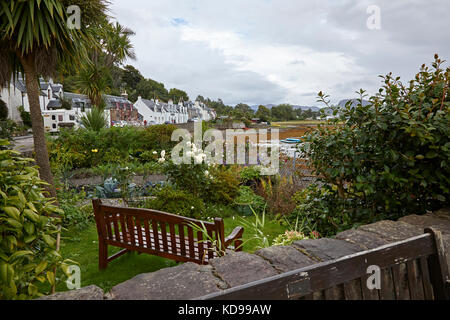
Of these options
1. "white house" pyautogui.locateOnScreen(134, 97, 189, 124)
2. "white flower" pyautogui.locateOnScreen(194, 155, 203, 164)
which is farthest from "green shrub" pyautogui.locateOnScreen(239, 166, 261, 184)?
"white house" pyautogui.locateOnScreen(134, 97, 189, 124)

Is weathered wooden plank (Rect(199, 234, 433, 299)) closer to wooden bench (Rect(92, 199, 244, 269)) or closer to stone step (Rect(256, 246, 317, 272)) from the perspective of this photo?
stone step (Rect(256, 246, 317, 272))

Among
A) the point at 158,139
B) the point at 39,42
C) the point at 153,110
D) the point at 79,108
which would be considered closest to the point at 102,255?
the point at 39,42

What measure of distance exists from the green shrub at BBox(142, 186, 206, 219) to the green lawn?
64 centimetres

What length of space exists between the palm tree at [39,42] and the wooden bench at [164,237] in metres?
1.45

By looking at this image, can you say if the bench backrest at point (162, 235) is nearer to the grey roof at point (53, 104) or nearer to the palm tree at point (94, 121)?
the palm tree at point (94, 121)

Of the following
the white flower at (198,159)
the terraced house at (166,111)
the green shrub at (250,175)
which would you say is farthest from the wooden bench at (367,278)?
the terraced house at (166,111)

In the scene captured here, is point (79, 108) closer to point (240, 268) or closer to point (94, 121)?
point (94, 121)

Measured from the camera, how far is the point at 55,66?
18.7 ft

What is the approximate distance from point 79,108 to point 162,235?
42.4 m

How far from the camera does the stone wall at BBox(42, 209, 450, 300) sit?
51.6 inches

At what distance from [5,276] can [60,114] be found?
3537 centimetres

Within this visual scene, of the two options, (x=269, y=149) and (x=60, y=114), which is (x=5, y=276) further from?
(x=60, y=114)

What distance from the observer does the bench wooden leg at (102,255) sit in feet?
12.3

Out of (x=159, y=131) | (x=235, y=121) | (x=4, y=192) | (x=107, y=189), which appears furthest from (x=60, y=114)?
(x=4, y=192)
